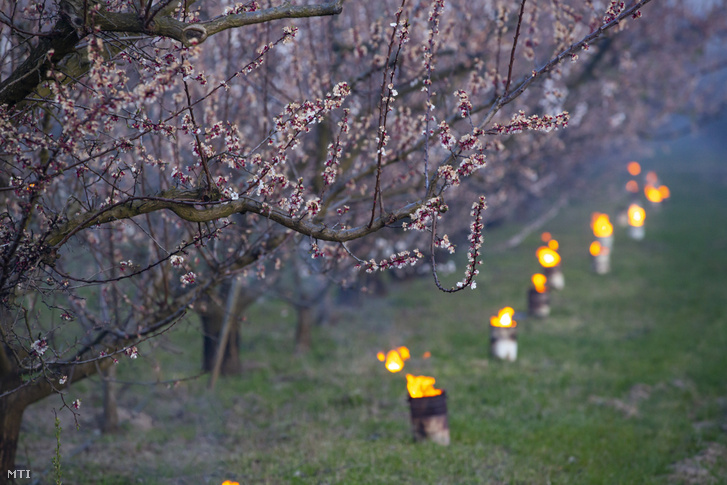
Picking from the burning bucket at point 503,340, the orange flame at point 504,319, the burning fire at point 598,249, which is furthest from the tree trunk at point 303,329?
the burning fire at point 598,249

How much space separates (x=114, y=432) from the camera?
28.2 ft

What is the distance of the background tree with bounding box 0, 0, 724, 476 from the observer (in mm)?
4289

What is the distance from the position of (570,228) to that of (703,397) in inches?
824

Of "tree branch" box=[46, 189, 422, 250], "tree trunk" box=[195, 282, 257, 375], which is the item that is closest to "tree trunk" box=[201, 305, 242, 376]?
Result: "tree trunk" box=[195, 282, 257, 375]

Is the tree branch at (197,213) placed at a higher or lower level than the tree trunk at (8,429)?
higher

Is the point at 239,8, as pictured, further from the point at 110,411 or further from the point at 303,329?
the point at 303,329

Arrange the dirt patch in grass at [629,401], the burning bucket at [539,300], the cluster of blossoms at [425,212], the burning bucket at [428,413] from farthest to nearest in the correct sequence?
1. the burning bucket at [539,300]
2. the dirt patch in grass at [629,401]
3. the burning bucket at [428,413]
4. the cluster of blossoms at [425,212]

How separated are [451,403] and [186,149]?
5259 millimetres

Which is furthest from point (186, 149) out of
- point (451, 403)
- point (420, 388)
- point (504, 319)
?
point (504, 319)

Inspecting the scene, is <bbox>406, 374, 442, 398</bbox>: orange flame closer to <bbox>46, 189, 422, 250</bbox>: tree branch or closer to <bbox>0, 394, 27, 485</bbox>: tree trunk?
<bbox>46, 189, 422, 250</bbox>: tree branch

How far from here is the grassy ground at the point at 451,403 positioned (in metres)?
7.10

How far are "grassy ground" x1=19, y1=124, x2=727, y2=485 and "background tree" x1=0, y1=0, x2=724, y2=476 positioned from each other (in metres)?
1.38

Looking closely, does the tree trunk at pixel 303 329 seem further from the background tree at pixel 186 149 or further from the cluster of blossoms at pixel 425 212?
the cluster of blossoms at pixel 425 212

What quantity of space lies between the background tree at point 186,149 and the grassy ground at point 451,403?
1.38 meters
